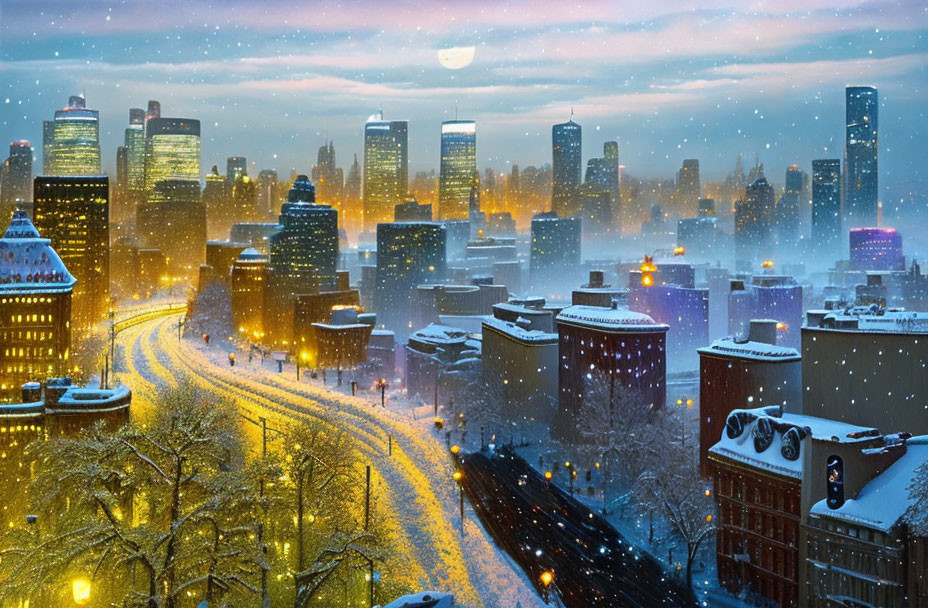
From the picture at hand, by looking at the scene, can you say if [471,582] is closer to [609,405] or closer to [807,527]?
[807,527]

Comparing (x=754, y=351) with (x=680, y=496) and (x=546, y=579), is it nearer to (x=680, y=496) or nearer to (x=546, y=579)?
(x=680, y=496)

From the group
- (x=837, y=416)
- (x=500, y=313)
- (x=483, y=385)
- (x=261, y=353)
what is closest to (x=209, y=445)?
(x=837, y=416)

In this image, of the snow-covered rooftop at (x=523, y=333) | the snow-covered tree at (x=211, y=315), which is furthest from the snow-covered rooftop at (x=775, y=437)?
the snow-covered tree at (x=211, y=315)

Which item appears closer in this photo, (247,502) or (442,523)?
(247,502)

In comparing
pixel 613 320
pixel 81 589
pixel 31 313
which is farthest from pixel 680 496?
pixel 31 313

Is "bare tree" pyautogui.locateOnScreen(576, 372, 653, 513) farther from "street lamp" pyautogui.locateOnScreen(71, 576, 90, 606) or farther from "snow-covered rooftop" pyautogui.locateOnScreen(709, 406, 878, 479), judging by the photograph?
"street lamp" pyautogui.locateOnScreen(71, 576, 90, 606)

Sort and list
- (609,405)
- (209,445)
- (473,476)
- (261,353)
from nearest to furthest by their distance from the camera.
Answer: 1. (209,445)
2. (473,476)
3. (609,405)
4. (261,353)
